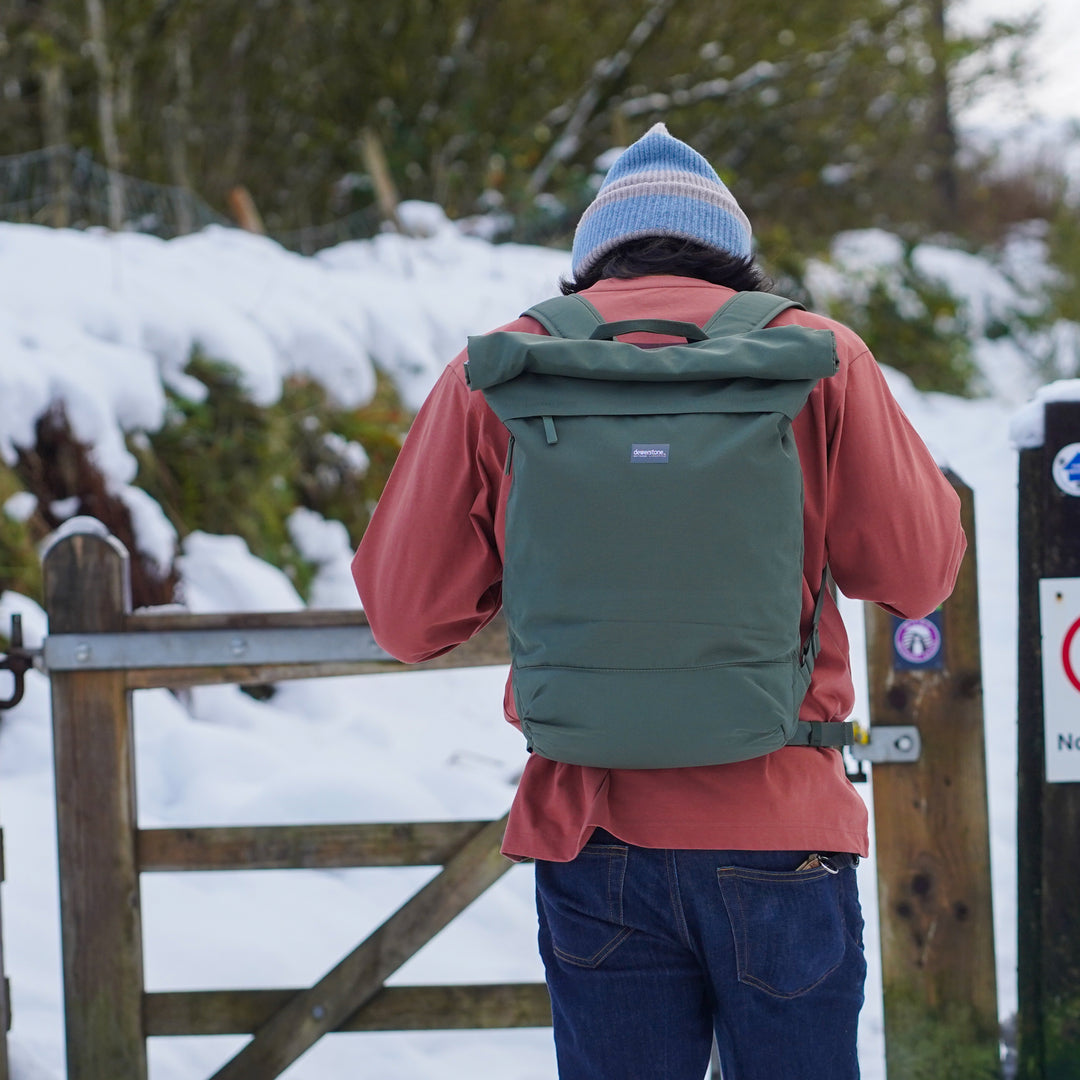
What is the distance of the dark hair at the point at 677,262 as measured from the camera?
1539 millimetres

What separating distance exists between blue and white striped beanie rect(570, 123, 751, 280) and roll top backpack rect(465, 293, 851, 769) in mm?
266

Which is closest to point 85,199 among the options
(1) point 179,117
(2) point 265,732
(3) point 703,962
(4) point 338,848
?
(1) point 179,117

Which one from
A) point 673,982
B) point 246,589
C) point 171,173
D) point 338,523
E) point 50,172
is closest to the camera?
point 673,982

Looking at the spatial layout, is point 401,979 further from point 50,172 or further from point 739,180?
point 739,180

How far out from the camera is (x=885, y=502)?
1436 mm

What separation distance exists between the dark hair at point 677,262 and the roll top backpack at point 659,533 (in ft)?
0.78

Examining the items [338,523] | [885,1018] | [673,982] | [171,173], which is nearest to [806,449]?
[673,982]

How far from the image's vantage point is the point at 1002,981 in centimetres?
317

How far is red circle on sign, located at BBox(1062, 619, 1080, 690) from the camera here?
2150mm

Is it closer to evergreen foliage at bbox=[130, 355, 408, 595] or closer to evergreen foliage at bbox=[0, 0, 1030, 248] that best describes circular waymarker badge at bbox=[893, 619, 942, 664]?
evergreen foliage at bbox=[130, 355, 408, 595]

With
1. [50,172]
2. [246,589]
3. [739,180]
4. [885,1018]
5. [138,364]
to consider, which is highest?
[739,180]

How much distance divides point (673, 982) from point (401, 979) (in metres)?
1.89

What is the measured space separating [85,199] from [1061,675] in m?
6.99

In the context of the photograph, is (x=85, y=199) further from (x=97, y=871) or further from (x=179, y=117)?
(x=97, y=871)
